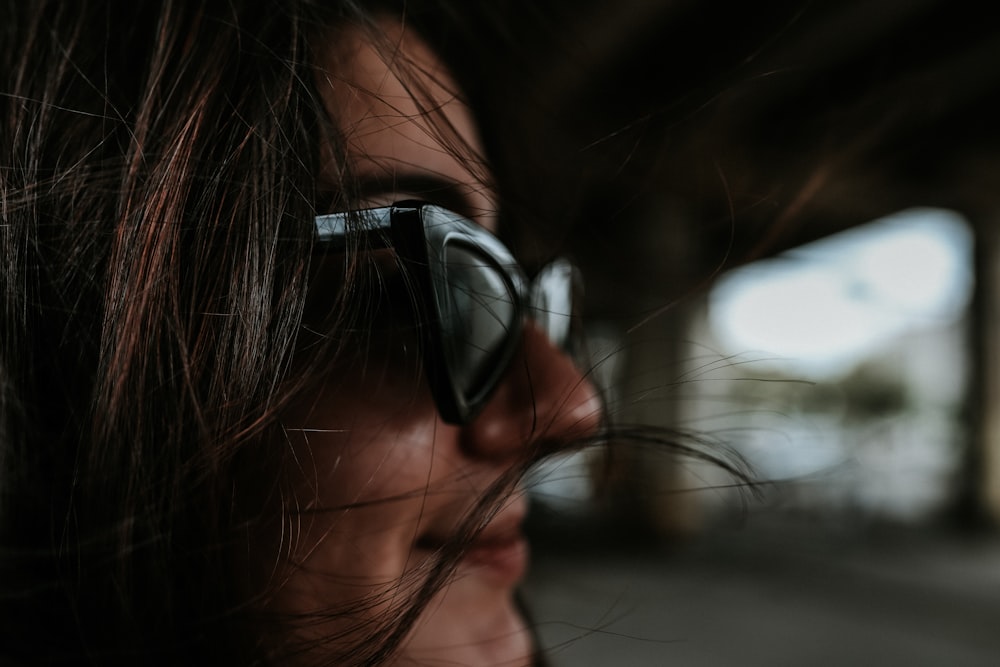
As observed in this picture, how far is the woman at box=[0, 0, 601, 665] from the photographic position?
42cm

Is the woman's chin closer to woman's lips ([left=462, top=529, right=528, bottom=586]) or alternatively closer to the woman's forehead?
woman's lips ([left=462, top=529, right=528, bottom=586])

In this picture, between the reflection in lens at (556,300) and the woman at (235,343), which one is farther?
the reflection in lens at (556,300)

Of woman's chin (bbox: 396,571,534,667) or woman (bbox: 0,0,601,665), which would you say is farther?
woman's chin (bbox: 396,571,534,667)

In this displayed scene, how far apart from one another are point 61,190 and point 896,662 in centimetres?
312

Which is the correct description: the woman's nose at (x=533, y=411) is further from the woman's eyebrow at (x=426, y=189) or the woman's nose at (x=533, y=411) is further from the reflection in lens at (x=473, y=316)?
the woman's eyebrow at (x=426, y=189)

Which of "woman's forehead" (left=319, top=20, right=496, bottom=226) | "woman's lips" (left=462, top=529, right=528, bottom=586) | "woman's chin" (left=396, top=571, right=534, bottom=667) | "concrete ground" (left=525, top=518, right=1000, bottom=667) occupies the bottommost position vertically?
"concrete ground" (left=525, top=518, right=1000, bottom=667)

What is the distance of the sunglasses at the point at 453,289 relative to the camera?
457mm

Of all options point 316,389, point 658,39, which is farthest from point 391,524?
point 658,39

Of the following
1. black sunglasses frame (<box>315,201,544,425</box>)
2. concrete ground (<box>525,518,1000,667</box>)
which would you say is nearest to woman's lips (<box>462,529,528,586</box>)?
black sunglasses frame (<box>315,201,544,425</box>)

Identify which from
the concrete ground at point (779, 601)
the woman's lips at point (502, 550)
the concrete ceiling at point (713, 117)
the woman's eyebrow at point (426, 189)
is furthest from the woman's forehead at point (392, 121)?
the concrete ground at point (779, 601)

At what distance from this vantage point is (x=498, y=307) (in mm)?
566

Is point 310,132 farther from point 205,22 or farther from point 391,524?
point 391,524

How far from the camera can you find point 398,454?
49 centimetres

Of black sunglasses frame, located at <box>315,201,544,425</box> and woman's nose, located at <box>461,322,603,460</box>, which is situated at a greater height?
black sunglasses frame, located at <box>315,201,544,425</box>
